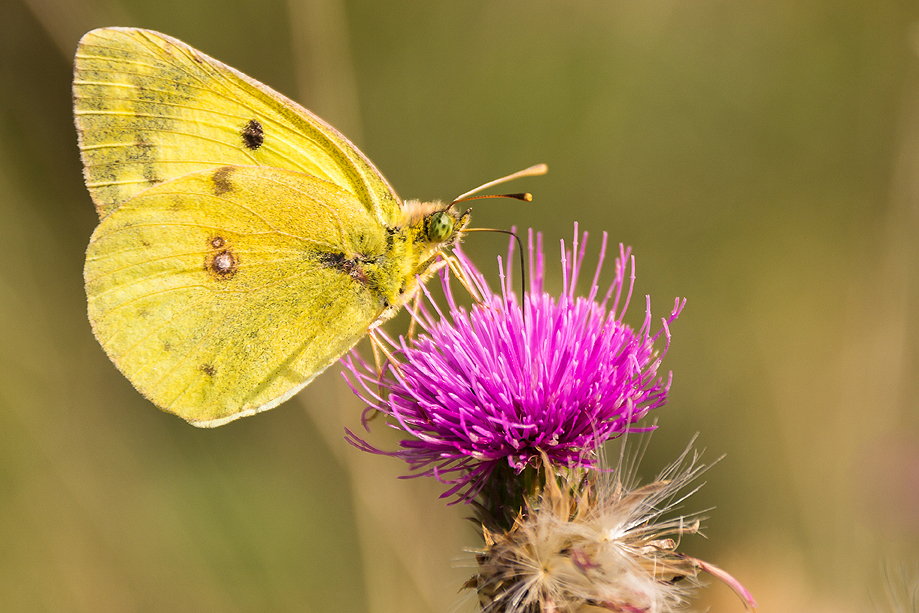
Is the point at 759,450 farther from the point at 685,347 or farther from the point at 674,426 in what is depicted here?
the point at 685,347

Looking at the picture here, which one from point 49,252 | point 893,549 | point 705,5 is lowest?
point 893,549

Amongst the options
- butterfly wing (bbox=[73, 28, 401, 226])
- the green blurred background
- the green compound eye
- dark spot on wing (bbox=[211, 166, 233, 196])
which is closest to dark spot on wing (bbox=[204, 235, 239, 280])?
dark spot on wing (bbox=[211, 166, 233, 196])

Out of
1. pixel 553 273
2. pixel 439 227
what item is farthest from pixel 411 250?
pixel 553 273

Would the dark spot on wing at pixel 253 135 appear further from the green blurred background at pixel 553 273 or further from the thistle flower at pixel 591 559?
the thistle flower at pixel 591 559

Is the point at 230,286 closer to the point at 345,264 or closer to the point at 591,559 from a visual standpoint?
the point at 345,264

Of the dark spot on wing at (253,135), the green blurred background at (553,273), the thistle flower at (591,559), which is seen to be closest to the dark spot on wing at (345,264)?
the dark spot on wing at (253,135)

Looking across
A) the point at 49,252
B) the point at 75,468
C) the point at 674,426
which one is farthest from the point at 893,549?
the point at 49,252
